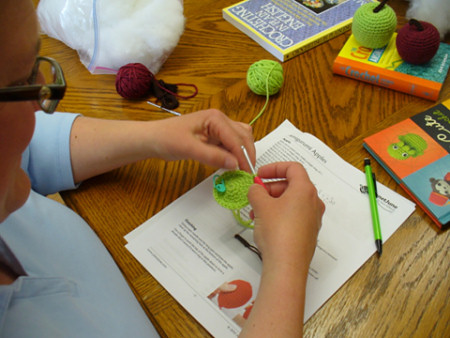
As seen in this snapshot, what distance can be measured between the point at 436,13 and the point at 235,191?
711 millimetres

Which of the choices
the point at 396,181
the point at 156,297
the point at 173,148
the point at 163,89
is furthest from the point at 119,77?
the point at 396,181

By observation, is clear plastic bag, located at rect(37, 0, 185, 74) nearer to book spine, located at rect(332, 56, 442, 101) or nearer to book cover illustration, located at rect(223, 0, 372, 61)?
book cover illustration, located at rect(223, 0, 372, 61)

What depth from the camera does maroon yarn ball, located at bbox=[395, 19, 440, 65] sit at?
2.52ft

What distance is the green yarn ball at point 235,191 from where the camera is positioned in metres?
0.60

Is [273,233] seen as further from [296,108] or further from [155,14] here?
[155,14]

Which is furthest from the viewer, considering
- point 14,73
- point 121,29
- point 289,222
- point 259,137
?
point 121,29

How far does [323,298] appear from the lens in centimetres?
54

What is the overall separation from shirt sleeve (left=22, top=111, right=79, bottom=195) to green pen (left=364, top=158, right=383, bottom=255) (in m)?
0.54

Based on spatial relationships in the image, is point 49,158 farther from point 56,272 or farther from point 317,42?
point 317,42

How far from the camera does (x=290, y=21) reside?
0.98 meters

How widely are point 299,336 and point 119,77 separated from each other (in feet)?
2.14

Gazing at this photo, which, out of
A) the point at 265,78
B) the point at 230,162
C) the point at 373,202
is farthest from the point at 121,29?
the point at 373,202

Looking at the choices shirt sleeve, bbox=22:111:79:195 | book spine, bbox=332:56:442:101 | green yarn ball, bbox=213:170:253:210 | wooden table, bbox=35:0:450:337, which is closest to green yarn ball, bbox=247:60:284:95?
wooden table, bbox=35:0:450:337

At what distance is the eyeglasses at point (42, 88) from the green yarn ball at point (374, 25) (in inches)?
26.3
